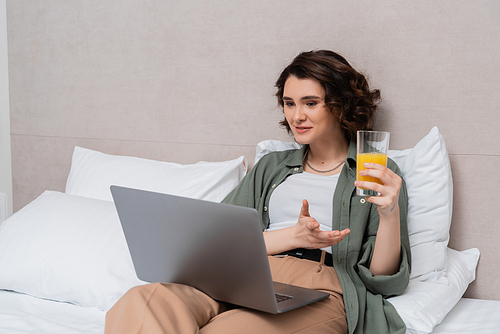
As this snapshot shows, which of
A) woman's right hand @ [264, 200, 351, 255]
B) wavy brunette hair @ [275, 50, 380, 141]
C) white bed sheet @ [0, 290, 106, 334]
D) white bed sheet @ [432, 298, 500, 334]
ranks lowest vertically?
white bed sheet @ [0, 290, 106, 334]

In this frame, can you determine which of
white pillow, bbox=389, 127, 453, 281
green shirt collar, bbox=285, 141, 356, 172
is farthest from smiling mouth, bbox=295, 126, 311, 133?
white pillow, bbox=389, 127, 453, 281

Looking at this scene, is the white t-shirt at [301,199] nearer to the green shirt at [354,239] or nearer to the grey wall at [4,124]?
the green shirt at [354,239]

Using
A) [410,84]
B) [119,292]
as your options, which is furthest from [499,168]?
[119,292]

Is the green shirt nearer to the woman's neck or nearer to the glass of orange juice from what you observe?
the woman's neck

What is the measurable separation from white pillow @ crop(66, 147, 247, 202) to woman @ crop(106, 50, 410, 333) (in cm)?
17

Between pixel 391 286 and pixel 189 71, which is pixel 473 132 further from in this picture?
pixel 189 71

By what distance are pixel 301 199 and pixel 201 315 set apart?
1.75 ft

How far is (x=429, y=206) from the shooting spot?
1305 millimetres

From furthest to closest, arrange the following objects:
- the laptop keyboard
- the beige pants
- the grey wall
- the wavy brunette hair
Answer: the grey wall
the wavy brunette hair
the laptop keyboard
the beige pants

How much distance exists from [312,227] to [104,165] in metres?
1.13

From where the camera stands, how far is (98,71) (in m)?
2.10

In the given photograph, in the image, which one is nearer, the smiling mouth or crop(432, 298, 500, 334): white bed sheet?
crop(432, 298, 500, 334): white bed sheet

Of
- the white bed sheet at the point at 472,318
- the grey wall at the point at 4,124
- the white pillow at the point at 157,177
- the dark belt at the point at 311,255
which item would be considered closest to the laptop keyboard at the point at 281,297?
the dark belt at the point at 311,255

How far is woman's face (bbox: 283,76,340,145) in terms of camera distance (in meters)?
1.38
